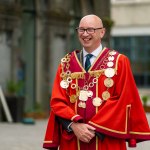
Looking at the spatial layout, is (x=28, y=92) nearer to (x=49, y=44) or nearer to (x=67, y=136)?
(x=49, y=44)

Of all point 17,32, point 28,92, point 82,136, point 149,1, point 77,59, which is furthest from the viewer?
point 149,1

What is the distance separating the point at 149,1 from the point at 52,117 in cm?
4757

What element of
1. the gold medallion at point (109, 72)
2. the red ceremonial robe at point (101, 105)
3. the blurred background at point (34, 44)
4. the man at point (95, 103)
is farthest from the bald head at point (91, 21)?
the blurred background at point (34, 44)

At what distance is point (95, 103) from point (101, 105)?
0.05 m

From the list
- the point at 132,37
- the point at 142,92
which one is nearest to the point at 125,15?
the point at 132,37

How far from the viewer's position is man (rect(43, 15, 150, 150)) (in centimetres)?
567

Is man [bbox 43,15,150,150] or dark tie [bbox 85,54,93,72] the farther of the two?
dark tie [bbox 85,54,93,72]

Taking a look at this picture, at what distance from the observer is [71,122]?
569cm

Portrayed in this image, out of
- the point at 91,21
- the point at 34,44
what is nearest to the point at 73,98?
the point at 91,21

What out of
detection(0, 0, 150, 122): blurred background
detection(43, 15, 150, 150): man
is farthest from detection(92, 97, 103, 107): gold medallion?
detection(0, 0, 150, 122): blurred background

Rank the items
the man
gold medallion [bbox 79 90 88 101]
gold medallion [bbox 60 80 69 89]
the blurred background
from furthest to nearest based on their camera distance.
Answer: the blurred background < gold medallion [bbox 60 80 69 89] < gold medallion [bbox 79 90 88 101] < the man

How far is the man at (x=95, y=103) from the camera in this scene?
5668 millimetres

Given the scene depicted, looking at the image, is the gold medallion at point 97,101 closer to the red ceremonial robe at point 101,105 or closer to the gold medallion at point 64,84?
the red ceremonial robe at point 101,105

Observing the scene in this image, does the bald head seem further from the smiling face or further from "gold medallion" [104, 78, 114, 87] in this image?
"gold medallion" [104, 78, 114, 87]
